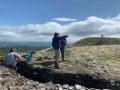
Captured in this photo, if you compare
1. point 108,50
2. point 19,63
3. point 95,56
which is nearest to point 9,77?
point 19,63

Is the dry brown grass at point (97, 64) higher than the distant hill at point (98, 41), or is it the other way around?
the distant hill at point (98, 41)

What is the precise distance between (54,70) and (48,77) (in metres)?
0.79

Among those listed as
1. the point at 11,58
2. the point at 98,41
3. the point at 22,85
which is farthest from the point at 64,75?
the point at 98,41

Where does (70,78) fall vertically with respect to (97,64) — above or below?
below

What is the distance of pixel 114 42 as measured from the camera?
51438mm

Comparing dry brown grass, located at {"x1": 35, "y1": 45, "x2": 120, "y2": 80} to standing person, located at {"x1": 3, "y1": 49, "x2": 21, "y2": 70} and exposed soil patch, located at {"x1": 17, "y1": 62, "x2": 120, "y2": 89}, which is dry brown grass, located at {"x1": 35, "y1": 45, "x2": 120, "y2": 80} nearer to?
exposed soil patch, located at {"x1": 17, "y1": 62, "x2": 120, "y2": 89}

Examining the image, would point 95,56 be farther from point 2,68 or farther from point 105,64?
point 2,68

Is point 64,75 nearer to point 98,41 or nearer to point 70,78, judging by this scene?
point 70,78

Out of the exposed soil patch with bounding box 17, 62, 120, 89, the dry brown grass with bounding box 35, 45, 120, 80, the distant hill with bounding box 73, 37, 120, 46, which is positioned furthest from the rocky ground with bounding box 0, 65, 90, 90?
the distant hill with bounding box 73, 37, 120, 46

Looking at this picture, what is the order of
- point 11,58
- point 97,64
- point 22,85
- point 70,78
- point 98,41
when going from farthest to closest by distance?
point 98,41 < point 97,64 < point 11,58 < point 70,78 < point 22,85

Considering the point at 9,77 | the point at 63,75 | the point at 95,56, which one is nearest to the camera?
the point at 9,77

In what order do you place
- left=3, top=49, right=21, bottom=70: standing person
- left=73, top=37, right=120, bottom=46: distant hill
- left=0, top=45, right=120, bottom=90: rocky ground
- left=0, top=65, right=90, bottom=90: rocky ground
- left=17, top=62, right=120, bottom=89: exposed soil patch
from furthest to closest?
left=73, top=37, right=120, bottom=46: distant hill
left=3, top=49, right=21, bottom=70: standing person
left=17, top=62, right=120, bottom=89: exposed soil patch
left=0, top=45, right=120, bottom=90: rocky ground
left=0, top=65, right=90, bottom=90: rocky ground

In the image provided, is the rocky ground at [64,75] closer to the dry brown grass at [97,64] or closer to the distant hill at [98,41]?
the dry brown grass at [97,64]

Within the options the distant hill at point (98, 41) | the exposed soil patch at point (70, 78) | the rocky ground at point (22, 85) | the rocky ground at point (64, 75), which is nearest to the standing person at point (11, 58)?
the rocky ground at point (64, 75)
